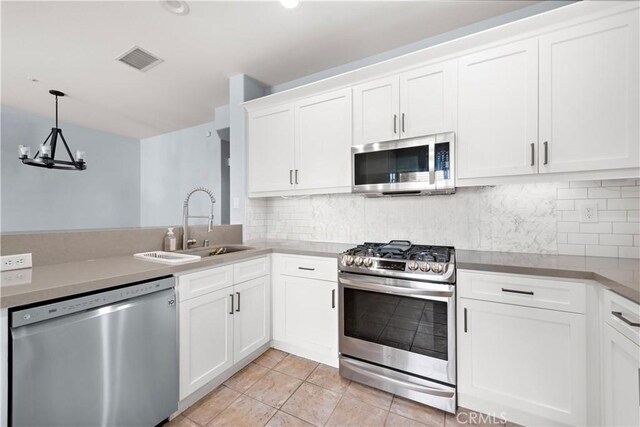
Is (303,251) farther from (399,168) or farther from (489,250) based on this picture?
(489,250)

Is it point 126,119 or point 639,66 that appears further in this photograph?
point 126,119

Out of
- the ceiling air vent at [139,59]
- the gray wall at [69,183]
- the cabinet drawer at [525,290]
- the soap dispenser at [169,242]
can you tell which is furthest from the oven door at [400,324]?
the gray wall at [69,183]

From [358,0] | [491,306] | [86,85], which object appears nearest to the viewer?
[491,306]

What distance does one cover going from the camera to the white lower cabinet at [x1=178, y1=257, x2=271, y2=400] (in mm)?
1628

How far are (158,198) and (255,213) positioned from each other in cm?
350

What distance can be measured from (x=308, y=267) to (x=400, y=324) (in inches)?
32.1

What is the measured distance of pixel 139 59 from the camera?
2.64 metres

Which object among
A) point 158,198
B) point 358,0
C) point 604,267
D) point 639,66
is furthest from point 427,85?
point 158,198

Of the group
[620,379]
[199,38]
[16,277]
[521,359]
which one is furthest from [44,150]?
[620,379]

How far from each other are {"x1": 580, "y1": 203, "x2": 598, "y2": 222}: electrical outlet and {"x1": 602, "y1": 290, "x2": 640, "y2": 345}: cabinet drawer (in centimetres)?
78

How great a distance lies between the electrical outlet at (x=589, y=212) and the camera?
176 centimetres

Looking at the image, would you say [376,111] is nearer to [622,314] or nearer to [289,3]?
[289,3]

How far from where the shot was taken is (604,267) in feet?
4.66
